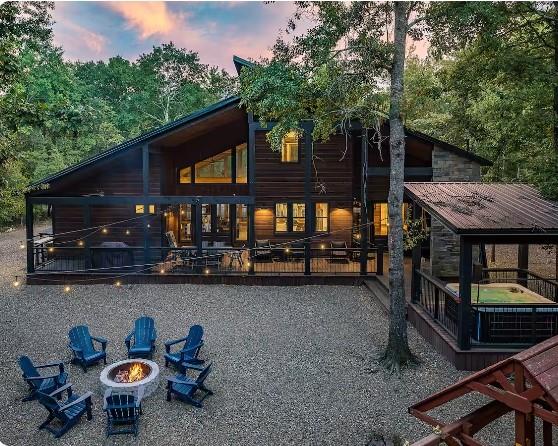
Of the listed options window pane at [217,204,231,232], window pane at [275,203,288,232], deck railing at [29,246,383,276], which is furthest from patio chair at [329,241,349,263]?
window pane at [217,204,231,232]

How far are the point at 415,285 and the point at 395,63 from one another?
19.8 feet

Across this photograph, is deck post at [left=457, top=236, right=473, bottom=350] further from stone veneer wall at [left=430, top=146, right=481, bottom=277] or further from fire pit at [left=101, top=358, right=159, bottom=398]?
stone veneer wall at [left=430, top=146, right=481, bottom=277]

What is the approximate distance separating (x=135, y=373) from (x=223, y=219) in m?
13.0

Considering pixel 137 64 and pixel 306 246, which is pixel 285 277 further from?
pixel 137 64

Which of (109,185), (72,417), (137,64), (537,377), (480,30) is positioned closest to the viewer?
(537,377)

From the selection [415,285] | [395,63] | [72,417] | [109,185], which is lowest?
[72,417]

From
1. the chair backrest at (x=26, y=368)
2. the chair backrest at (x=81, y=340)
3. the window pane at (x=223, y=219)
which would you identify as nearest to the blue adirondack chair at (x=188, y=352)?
the chair backrest at (x=81, y=340)

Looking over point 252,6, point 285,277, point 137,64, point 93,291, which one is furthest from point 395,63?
point 137,64

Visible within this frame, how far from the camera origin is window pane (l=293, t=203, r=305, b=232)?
63.1 ft

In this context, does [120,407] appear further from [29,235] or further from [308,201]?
[29,235]

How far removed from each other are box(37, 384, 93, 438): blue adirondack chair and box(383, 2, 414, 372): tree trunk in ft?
19.4

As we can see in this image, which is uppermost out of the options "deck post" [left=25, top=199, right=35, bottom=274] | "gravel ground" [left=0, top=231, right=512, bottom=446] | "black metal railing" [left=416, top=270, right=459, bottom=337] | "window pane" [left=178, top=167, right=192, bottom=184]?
"window pane" [left=178, top=167, right=192, bottom=184]

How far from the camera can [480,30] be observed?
1021 centimetres

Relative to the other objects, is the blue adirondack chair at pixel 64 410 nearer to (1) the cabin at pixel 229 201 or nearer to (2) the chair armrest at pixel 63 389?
(2) the chair armrest at pixel 63 389
